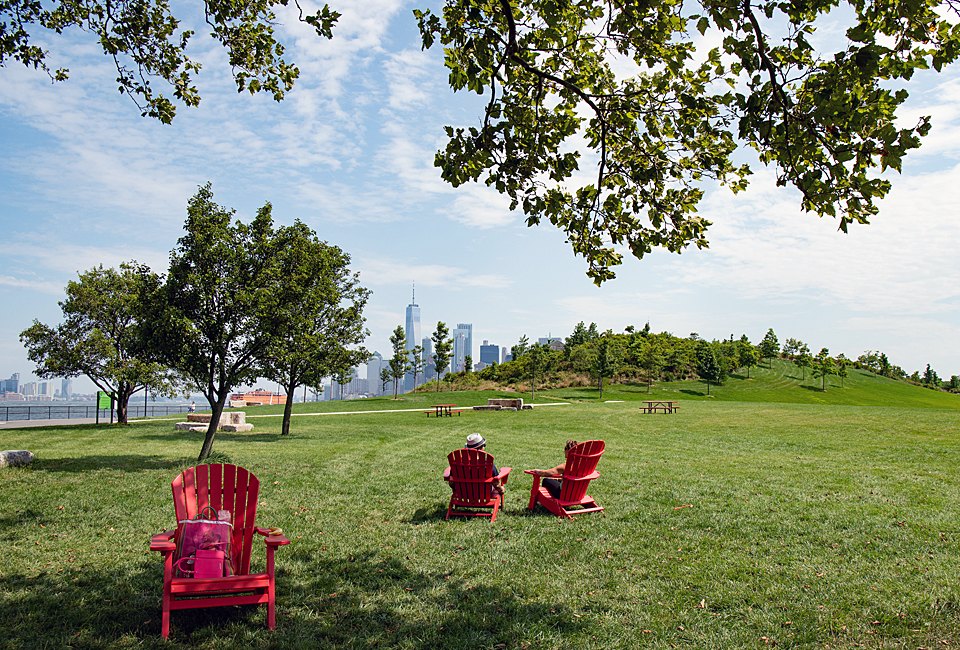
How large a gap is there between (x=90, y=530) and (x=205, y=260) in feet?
25.5

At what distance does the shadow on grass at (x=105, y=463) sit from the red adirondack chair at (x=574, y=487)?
8.92 metres

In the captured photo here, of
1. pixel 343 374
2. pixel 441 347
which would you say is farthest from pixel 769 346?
pixel 343 374

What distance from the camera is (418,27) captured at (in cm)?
621

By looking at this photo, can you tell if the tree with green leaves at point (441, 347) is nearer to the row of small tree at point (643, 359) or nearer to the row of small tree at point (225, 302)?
the row of small tree at point (643, 359)

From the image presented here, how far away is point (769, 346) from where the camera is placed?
79.6 m

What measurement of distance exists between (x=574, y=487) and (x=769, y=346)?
8072 cm

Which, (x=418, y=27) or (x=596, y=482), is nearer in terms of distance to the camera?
(x=418, y=27)

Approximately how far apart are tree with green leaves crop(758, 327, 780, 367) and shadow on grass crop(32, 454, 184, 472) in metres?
80.2

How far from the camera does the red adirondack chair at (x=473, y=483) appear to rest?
8016 millimetres

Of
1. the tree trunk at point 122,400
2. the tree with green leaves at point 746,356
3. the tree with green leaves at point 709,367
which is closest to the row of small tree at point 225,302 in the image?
the tree trunk at point 122,400

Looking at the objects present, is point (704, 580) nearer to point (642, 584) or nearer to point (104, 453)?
point (642, 584)

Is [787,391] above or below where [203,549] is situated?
below

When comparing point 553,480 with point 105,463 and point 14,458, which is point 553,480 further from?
point 14,458

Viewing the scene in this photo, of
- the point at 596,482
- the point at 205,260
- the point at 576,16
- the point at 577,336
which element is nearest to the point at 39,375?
the point at 205,260
